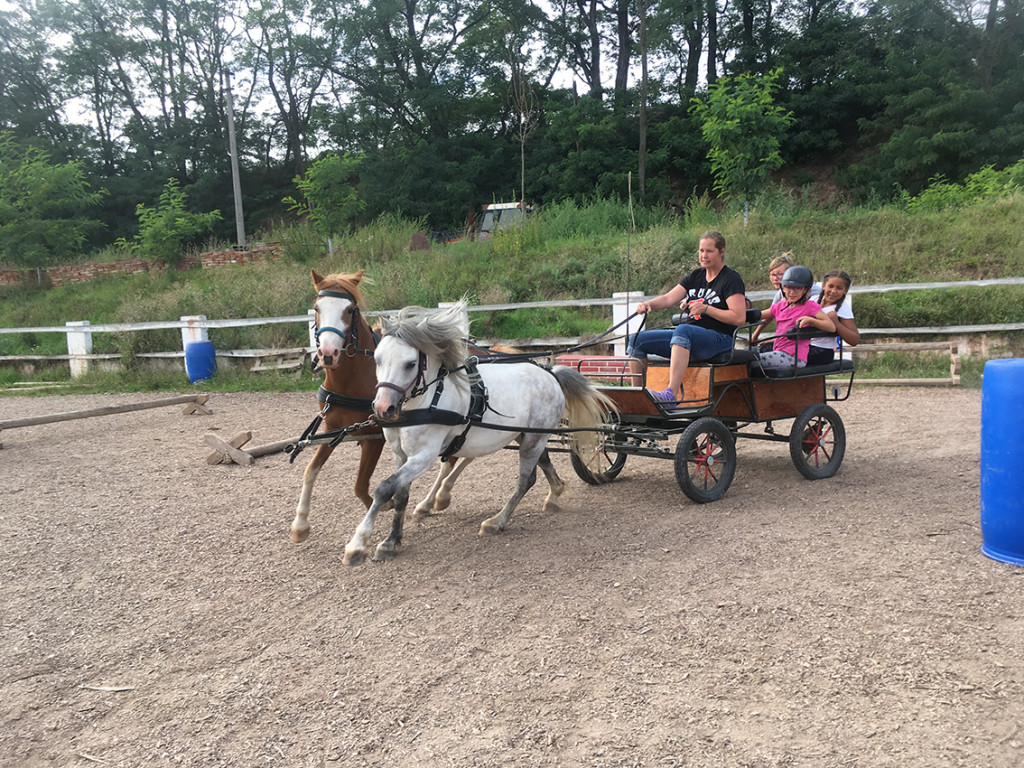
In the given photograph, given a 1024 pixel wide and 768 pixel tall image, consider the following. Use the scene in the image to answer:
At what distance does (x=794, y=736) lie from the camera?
8.00 ft

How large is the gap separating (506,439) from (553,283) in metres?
9.17

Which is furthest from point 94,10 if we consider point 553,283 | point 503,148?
point 553,283

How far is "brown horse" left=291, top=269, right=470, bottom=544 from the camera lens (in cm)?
453

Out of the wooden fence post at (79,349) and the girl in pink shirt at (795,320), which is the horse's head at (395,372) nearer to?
the girl in pink shirt at (795,320)

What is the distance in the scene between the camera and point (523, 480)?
4961 millimetres

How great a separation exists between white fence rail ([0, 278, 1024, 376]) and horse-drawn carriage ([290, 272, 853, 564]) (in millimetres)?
3218

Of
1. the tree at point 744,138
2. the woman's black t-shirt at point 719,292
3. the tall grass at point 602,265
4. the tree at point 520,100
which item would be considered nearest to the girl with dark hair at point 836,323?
the woman's black t-shirt at point 719,292

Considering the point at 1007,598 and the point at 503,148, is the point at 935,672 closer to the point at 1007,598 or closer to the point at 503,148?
the point at 1007,598

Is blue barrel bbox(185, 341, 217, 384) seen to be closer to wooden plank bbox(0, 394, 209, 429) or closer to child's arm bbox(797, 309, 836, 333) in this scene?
wooden plank bbox(0, 394, 209, 429)

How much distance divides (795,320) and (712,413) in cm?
120

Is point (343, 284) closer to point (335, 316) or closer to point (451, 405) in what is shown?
point (335, 316)

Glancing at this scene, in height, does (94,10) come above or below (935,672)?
above

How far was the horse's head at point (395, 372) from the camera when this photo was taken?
3.88 meters

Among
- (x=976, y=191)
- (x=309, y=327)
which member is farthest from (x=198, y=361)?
(x=976, y=191)
